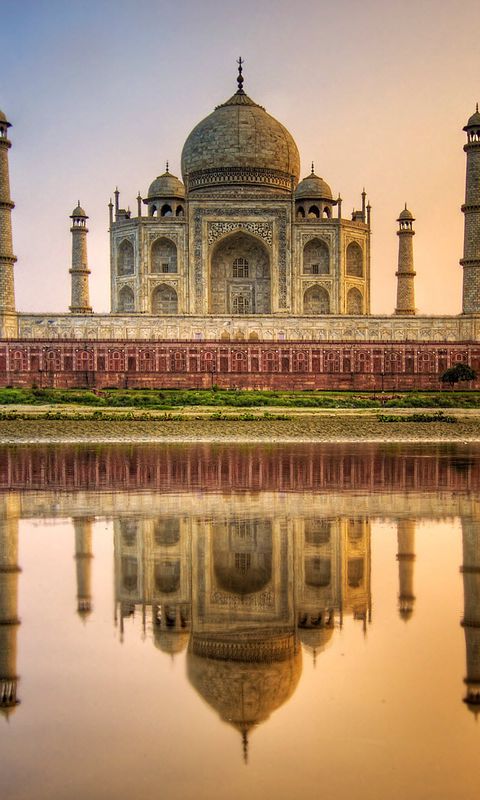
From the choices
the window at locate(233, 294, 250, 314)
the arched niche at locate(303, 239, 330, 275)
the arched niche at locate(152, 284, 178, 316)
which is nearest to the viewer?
the arched niche at locate(152, 284, 178, 316)

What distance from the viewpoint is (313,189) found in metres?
43.2

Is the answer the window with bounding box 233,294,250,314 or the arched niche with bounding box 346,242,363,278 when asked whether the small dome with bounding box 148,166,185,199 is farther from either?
the arched niche with bounding box 346,242,363,278

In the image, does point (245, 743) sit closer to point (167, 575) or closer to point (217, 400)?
point (167, 575)

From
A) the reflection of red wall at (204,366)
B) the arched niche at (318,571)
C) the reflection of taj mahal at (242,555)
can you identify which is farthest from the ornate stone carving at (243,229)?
the arched niche at (318,571)

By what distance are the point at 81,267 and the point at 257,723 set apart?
38.9 meters

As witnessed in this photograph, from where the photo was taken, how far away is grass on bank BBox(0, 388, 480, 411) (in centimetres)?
2714

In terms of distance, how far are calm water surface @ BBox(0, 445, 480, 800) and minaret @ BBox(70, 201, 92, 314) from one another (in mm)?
31972

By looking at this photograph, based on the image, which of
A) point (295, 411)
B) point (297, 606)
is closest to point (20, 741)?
point (297, 606)

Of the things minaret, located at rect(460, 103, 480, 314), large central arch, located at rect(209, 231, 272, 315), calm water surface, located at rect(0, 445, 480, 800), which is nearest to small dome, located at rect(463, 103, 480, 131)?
minaret, located at rect(460, 103, 480, 314)

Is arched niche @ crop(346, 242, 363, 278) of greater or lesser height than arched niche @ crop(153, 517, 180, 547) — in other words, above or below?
above

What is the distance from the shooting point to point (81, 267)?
41.9 metres

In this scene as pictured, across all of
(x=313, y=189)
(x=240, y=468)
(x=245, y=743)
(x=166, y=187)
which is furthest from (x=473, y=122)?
(x=245, y=743)

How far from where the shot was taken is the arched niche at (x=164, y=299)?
41344mm

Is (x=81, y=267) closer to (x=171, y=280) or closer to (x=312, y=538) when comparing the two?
(x=171, y=280)
